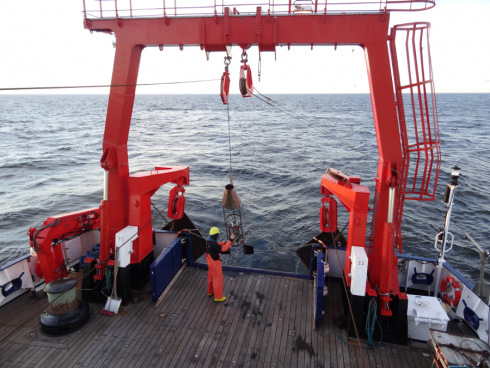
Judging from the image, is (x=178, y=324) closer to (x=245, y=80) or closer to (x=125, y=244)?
(x=125, y=244)

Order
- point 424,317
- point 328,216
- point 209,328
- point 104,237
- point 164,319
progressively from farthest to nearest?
point 328,216
point 104,237
point 164,319
point 209,328
point 424,317

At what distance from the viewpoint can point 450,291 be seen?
263 inches

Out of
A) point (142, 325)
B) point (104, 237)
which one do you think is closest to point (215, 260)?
point (142, 325)

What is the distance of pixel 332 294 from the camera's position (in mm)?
7184

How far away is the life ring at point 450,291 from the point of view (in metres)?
6.47

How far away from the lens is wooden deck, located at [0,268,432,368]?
542cm

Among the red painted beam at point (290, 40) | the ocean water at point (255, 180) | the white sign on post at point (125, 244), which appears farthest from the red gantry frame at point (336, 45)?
the ocean water at point (255, 180)

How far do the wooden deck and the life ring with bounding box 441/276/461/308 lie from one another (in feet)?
4.87

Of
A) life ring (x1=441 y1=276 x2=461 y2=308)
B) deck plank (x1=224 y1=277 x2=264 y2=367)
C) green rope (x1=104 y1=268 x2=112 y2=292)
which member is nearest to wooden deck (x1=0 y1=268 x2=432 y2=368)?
deck plank (x1=224 y1=277 x2=264 y2=367)

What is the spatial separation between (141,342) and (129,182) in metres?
3.13

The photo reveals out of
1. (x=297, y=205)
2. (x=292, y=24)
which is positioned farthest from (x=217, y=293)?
(x=297, y=205)

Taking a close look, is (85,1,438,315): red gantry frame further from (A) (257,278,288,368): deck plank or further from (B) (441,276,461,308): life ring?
(A) (257,278,288,368): deck plank

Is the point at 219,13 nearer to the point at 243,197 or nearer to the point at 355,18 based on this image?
the point at 355,18

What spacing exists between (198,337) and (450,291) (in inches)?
200
